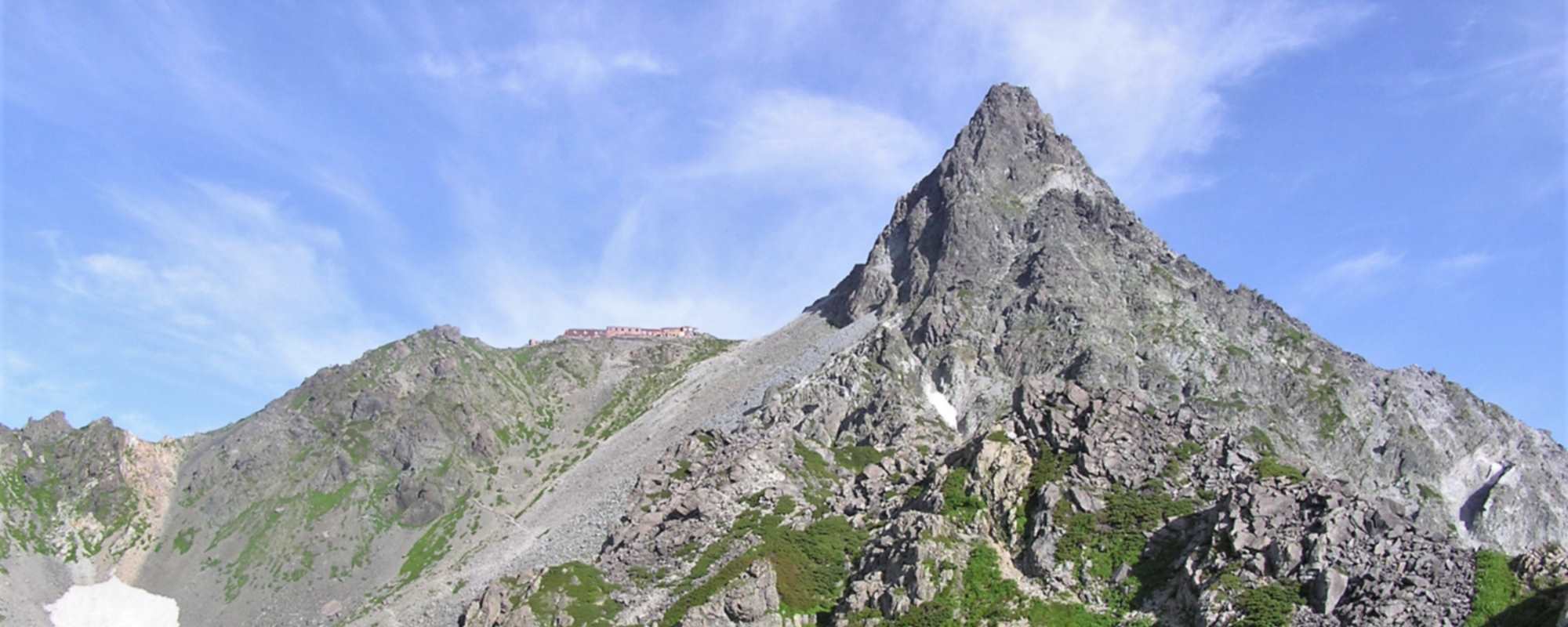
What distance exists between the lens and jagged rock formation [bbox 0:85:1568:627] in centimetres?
6384

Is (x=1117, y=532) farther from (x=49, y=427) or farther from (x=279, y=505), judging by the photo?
(x=49, y=427)

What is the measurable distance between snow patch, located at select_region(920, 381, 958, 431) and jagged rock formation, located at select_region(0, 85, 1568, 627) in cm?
30

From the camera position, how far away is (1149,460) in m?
76.1

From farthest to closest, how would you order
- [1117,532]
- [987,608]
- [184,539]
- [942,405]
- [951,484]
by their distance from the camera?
[184,539], [942,405], [951,484], [1117,532], [987,608]

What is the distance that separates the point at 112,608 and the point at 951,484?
401 feet

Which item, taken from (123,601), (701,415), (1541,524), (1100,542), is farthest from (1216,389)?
(123,601)

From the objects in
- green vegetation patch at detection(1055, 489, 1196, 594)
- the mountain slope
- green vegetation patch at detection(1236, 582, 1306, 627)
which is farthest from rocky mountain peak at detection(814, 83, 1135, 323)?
green vegetation patch at detection(1236, 582, 1306, 627)

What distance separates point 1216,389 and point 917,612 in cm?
9333

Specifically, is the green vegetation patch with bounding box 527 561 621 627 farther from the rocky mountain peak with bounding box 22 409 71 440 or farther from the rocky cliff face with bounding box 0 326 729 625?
the rocky mountain peak with bounding box 22 409 71 440

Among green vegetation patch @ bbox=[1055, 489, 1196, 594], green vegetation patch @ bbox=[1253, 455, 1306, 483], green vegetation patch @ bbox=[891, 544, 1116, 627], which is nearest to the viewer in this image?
green vegetation patch @ bbox=[891, 544, 1116, 627]

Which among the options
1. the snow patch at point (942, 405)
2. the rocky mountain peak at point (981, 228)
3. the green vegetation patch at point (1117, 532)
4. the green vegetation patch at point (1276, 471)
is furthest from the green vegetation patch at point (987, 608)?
the rocky mountain peak at point (981, 228)

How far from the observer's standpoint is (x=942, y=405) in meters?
151

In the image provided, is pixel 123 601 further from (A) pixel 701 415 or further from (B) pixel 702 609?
(B) pixel 702 609

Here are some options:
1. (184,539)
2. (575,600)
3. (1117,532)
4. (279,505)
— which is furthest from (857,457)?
(184,539)
